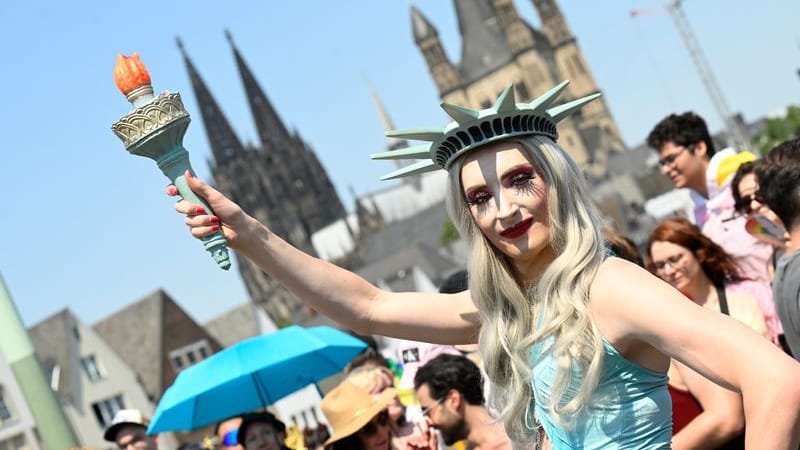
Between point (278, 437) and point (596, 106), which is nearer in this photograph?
point (278, 437)

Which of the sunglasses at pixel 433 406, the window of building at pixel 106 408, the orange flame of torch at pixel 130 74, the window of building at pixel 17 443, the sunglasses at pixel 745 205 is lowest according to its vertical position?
the window of building at pixel 106 408

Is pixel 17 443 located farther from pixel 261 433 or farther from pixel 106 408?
pixel 261 433

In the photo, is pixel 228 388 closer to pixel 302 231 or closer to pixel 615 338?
pixel 615 338

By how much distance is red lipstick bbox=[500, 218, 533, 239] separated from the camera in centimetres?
299

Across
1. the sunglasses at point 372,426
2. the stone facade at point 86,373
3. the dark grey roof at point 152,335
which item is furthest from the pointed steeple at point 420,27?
the sunglasses at point 372,426

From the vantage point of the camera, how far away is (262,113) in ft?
464

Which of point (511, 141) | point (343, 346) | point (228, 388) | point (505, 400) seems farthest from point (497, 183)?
point (228, 388)

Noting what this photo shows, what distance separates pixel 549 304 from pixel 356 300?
64 centimetres

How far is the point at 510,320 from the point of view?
3.11 metres

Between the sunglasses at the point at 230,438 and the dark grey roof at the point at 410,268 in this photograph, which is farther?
the dark grey roof at the point at 410,268

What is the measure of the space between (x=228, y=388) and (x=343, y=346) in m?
0.98

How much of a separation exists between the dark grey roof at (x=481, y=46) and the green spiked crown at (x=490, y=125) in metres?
128

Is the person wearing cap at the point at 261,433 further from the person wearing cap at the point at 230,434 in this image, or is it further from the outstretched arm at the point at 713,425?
the outstretched arm at the point at 713,425

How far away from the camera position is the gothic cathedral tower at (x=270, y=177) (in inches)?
5325
